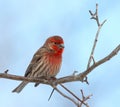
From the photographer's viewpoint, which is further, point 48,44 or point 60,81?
point 48,44

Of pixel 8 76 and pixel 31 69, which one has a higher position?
pixel 8 76

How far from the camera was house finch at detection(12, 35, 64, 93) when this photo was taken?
6562 millimetres

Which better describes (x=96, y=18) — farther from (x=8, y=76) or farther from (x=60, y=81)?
(x=8, y=76)

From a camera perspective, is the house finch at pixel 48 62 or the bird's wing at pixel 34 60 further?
the bird's wing at pixel 34 60

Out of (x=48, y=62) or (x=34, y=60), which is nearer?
(x=48, y=62)

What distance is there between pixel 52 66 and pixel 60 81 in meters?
2.30

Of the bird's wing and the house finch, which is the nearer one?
the house finch

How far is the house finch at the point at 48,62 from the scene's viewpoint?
656 cm

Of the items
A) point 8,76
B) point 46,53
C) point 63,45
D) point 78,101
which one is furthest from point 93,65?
point 46,53

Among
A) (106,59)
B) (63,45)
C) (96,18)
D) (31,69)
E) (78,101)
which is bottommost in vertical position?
(31,69)

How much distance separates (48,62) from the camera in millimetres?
6715

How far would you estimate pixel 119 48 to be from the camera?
3.76 meters

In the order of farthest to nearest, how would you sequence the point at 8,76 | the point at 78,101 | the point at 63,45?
1. the point at 63,45
2. the point at 8,76
3. the point at 78,101

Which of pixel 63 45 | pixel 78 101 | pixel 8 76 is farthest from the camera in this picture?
Answer: pixel 63 45
